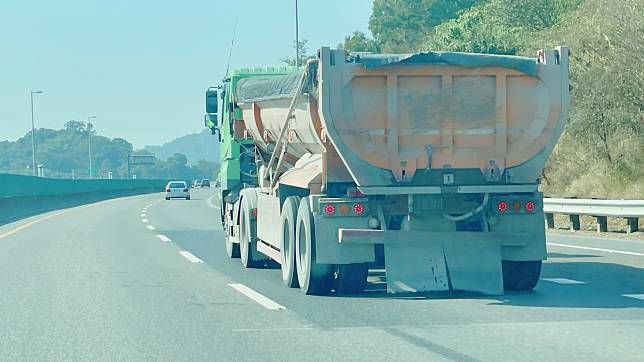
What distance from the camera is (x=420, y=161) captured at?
11.8 m

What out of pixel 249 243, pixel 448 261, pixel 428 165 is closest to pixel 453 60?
pixel 428 165

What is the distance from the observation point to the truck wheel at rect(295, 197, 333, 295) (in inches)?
473

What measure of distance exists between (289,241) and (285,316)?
2535 millimetres

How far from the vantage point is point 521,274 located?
12.4 m

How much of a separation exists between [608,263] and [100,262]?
7.67 meters

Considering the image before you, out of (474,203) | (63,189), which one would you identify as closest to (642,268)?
(474,203)

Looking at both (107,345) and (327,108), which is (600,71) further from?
(107,345)

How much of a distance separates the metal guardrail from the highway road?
4.24 m

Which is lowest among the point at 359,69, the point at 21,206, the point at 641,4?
the point at 21,206

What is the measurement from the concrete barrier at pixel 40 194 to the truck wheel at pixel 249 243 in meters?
19.3

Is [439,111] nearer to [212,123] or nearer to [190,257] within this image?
[190,257]

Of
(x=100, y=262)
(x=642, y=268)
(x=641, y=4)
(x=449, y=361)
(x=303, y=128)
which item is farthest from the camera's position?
(x=641, y=4)

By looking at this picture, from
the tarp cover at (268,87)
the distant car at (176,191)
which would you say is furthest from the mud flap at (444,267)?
the distant car at (176,191)

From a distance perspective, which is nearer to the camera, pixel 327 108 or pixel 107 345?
pixel 107 345
